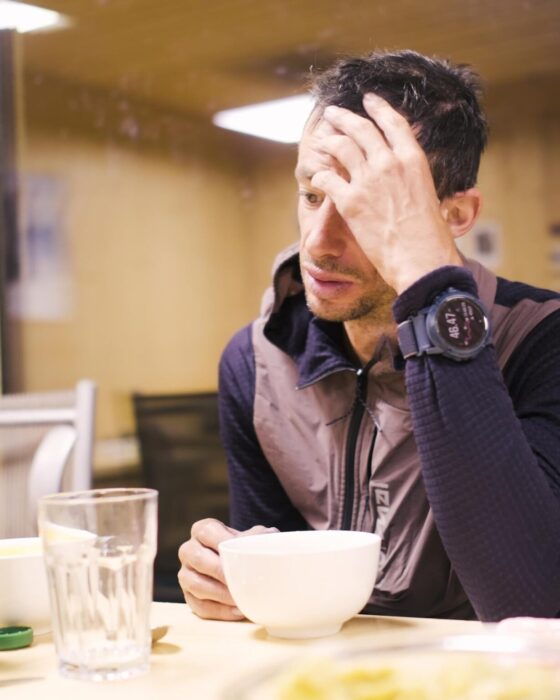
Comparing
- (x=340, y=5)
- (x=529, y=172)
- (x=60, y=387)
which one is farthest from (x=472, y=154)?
(x=60, y=387)

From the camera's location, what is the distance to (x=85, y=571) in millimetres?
684

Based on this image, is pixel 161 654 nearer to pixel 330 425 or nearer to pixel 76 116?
pixel 330 425

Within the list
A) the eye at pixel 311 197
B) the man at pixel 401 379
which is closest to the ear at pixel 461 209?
the man at pixel 401 379

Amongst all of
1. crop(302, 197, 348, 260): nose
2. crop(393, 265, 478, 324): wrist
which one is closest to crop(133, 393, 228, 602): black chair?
crop(302, 197, 348, 260): nose

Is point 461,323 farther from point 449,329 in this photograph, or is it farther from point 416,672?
point 416,672

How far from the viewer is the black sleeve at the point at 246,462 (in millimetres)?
1419

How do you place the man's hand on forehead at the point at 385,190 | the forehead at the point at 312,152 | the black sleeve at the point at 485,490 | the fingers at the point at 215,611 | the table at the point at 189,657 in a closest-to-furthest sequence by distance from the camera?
1. the table at the point at 189,657
2. the fingers at the point at 215,611
3. the black sleeve at the point at 485,490
4. the man's hand on forehead at the point at 385,190
5. the forehead at the point at 312,152

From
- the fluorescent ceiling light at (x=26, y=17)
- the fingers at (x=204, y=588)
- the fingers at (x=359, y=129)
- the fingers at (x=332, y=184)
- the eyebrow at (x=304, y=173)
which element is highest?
the fluorescent ceiling light at (x=26, y=17)

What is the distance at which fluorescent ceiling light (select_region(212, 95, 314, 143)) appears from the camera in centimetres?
270

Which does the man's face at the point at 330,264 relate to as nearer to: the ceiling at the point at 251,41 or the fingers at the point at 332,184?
the fingers at the point at 332,184

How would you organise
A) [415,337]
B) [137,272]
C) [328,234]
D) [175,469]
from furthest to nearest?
[137,272], [175,469], [328,234], [415,337]

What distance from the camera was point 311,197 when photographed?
1.30 meters

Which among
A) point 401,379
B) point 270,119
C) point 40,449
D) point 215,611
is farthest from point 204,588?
point 270,119

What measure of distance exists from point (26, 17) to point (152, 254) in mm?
867
